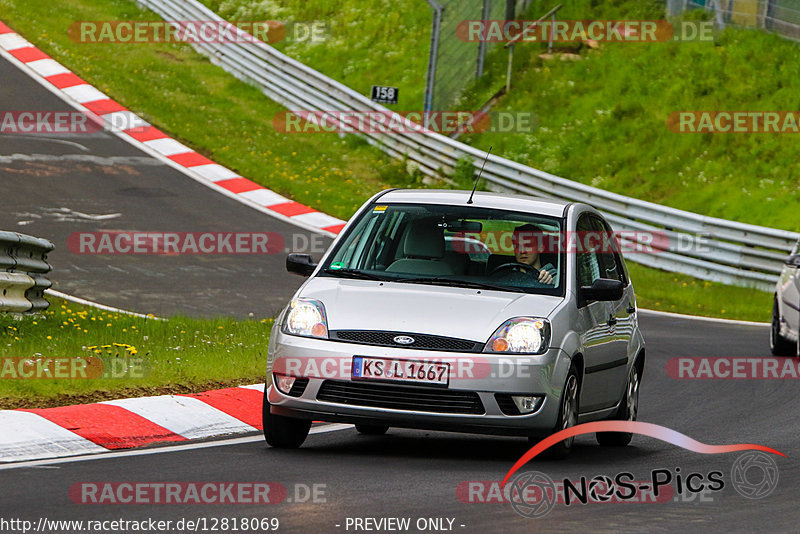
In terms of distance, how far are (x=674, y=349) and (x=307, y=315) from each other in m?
8.47

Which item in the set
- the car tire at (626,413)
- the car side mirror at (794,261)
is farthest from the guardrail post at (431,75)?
the car tire at (626,413)

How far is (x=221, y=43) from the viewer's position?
34.2 meters

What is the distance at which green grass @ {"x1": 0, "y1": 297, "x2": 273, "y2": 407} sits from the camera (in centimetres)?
996

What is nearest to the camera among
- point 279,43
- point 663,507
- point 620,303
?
point 663,507

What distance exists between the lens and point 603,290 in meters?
9.26

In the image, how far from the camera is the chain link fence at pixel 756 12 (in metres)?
30.2

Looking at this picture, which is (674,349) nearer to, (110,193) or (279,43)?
(110,193)

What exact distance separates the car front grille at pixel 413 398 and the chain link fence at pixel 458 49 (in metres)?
22.7

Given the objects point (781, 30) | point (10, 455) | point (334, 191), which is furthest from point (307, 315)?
point (781, 30)

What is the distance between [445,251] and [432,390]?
1.48 metres
